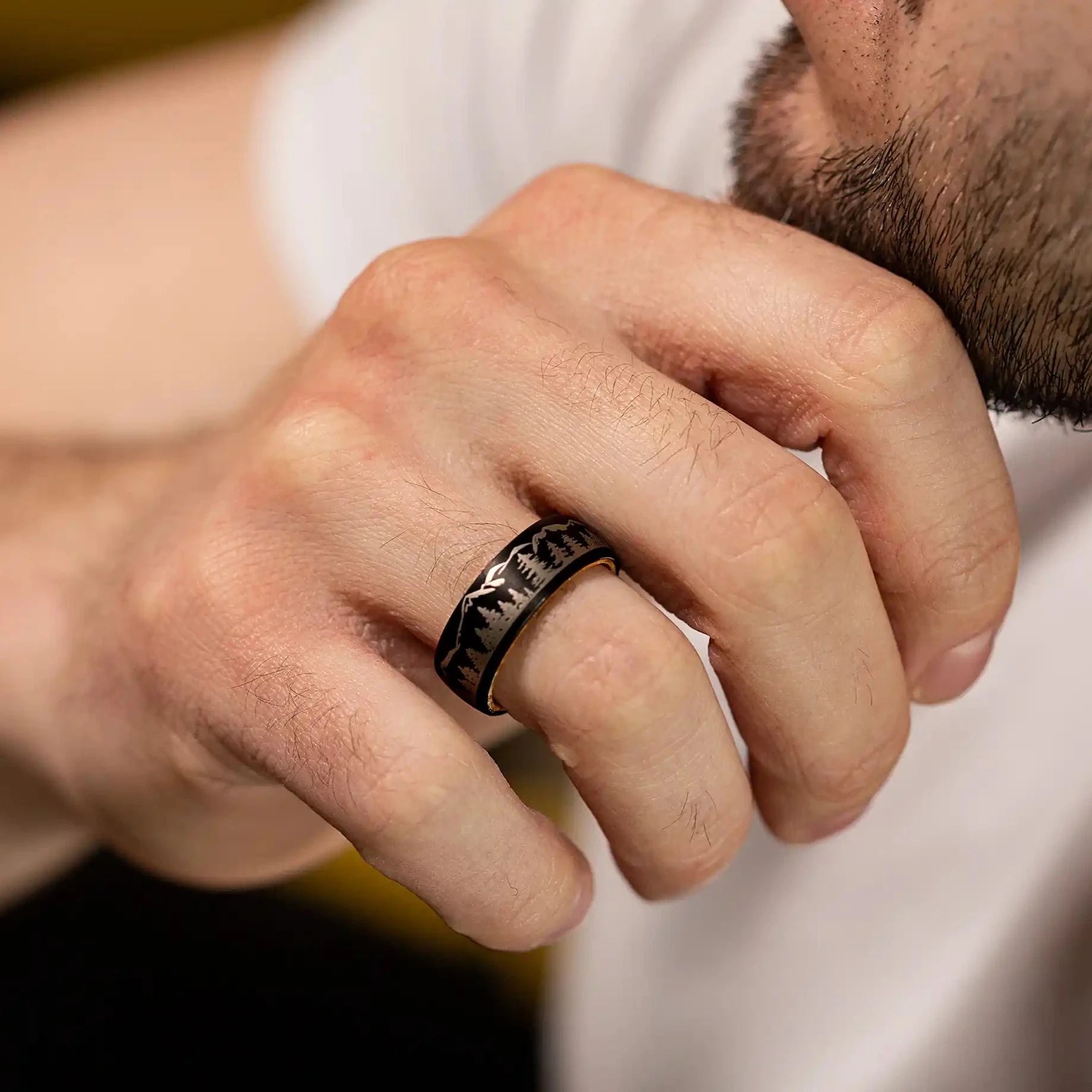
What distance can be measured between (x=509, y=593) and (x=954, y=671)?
0.90ft

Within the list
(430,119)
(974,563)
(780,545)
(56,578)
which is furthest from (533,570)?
(430,119)

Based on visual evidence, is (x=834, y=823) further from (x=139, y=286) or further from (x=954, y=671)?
(x=139, y=286)

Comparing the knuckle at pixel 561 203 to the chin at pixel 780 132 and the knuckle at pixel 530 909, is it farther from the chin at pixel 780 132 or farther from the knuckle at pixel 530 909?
the knuckle at pixel 530 909

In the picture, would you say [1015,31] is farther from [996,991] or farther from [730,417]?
[996,991]

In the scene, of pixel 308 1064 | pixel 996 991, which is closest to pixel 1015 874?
pixel 996 991

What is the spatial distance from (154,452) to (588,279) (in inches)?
19.2

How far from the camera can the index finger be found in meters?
0.49

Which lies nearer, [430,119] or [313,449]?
[313,449]

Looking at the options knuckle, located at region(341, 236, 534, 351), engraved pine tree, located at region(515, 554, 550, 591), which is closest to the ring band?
engraved pine tree, located at region(515, 554, 550, 591)

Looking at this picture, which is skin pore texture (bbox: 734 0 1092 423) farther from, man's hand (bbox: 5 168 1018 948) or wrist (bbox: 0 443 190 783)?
wrist (bbox: 0 443 190 783)

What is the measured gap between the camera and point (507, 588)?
0.48 m

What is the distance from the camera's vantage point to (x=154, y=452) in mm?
875

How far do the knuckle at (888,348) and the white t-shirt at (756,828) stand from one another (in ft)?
0.87

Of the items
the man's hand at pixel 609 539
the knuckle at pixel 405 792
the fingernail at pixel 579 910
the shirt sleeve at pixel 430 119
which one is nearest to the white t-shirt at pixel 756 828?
the shirt sleeve at pixel 430 119
